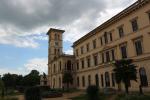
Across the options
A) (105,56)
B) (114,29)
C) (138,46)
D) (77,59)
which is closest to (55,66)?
(77,59)

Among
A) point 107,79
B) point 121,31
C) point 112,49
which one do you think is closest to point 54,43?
point 107,79

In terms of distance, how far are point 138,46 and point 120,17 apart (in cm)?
730

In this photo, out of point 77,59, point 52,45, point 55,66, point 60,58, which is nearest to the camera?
point 77,59

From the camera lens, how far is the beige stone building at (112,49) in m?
29.6

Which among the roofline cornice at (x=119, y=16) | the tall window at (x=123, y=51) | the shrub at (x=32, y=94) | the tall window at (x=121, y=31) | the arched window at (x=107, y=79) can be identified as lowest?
the shrub at (x=32, y=94)

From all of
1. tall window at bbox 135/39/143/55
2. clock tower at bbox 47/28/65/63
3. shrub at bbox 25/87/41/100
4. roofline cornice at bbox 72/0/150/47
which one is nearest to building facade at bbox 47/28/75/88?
clock tower at bbox 47/28/65/63

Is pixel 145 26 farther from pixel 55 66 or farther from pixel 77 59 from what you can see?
pixel 55 66

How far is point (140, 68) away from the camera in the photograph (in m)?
30.3

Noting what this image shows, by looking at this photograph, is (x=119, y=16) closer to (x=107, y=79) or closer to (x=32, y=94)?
(x=107, y=79)

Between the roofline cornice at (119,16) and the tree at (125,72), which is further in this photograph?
the roofline cornice at (119,16)

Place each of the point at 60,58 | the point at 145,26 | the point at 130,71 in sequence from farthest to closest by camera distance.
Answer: the point at 60,58, the point at 145,26, the point at 130,71

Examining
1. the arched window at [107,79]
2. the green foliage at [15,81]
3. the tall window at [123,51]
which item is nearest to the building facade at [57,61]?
the green foliage at [15,81]

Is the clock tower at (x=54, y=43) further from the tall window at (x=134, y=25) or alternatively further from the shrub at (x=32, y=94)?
the shrub at (x=32, y=94)

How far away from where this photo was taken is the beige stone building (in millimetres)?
29562
